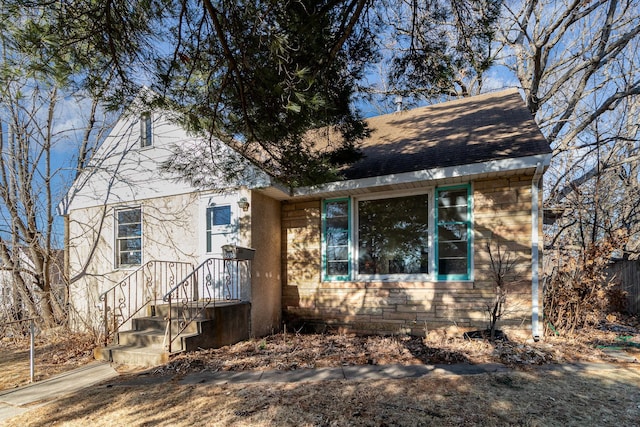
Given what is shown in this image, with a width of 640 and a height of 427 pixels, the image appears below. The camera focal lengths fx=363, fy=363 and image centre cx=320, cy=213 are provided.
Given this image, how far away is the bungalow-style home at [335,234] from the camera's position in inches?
234

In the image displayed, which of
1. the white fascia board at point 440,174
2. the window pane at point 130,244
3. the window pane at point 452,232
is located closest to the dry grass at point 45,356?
the window pane at point 130,244

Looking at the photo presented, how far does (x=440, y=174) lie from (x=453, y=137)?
5.66 feet

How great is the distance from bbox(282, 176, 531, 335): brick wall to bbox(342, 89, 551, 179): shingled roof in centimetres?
57

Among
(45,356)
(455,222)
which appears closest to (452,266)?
(455,222)

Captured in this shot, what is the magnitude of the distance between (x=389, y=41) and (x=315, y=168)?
2.07m

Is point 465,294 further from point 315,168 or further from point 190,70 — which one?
point 190,70

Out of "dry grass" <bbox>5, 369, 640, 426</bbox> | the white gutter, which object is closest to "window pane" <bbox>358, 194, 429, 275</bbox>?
the white gutter

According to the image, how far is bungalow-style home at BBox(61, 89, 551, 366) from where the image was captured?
19.5ft

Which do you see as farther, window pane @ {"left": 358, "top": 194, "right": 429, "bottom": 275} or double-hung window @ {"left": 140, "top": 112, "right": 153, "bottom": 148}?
double-hung window @ {"left": 140, "top": 112, "right": 153, "bottom": 148}

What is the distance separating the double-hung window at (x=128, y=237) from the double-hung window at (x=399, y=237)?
423 cm

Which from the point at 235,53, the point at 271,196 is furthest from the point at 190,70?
the point at 271,196

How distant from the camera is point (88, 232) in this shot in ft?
28.3

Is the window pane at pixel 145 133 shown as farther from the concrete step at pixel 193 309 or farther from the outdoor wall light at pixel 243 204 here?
the concrete step at pixel 193 309

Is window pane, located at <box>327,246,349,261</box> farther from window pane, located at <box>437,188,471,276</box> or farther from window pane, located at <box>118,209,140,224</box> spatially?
window pane, located at <box>118,209,140,224</box>
